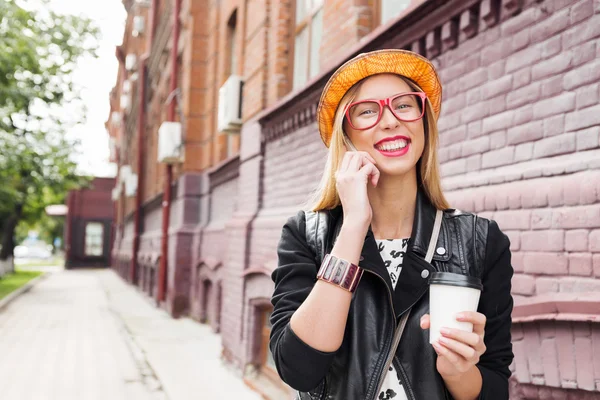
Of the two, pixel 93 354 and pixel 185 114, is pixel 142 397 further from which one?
pixel 185 114

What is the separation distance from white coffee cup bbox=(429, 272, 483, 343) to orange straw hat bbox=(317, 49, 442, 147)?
73 centimetres

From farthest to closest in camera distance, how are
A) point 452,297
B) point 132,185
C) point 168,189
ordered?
1. point 132,185
2. point 168,189
3. point 452,297

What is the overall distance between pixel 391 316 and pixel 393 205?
40 centimetres

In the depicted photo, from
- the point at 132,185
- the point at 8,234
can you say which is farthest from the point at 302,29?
the point at 8,234

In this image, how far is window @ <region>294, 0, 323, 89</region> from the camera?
20.5 feet

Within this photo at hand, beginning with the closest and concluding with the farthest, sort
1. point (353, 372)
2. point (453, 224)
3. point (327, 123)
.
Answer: point (353, 372) < point (453, 224) < point (327, 123)

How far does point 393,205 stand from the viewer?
6.38 ft

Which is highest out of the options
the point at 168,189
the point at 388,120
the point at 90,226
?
the point at 90,226

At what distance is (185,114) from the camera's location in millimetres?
12469

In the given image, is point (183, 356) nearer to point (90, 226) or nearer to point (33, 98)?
point (33, 98)

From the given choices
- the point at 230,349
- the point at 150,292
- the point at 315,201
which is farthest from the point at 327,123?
the point at 150,292

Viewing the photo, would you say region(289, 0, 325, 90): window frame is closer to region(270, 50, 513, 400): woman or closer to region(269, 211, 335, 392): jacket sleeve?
region(270, 50, 513, 400): woman

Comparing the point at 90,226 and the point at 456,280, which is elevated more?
the point at 90,226

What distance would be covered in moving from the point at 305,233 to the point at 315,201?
0.18 m
